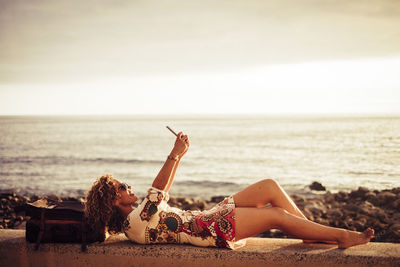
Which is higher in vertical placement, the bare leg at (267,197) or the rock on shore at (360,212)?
the bare leg at (267,197)

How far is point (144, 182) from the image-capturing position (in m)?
17.7

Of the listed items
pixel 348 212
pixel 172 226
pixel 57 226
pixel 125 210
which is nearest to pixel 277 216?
pixel 172 226

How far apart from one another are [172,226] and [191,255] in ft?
1.09

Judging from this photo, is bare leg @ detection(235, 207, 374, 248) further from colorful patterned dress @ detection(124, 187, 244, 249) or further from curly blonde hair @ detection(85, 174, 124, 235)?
curly blonde hair @ detection(85, 174, 124, 235)

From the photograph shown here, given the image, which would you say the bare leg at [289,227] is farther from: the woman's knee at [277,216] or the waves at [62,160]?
the waves at [62,160]

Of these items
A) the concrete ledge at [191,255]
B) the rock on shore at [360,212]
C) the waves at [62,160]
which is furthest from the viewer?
the waves at [62,160]

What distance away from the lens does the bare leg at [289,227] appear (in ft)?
10.4

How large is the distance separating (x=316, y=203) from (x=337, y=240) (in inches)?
323

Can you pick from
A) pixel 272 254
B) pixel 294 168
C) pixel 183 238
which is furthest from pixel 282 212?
pixel 294 168

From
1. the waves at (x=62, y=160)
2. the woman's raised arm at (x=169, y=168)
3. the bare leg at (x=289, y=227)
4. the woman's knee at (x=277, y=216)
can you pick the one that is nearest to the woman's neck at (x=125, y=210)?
the woman's raised arm at (x=169, y=168)

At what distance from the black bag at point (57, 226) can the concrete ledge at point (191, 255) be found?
0.21ft

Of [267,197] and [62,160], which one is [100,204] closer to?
[267,197]

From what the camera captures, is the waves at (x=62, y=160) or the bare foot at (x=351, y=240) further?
the waves at (x=62, y=160)

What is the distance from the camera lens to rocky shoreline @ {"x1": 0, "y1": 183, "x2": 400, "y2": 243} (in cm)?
737
